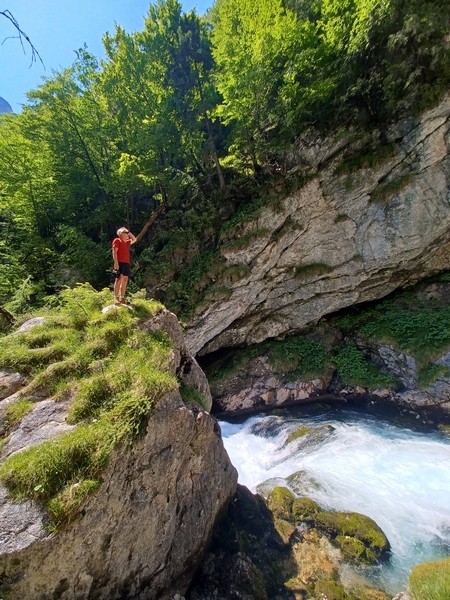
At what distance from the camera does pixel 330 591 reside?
18.1 ft

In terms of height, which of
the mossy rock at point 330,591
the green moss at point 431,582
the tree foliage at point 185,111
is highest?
the tree foliage at point 185,111

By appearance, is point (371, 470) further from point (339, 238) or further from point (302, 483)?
point (339, 238)

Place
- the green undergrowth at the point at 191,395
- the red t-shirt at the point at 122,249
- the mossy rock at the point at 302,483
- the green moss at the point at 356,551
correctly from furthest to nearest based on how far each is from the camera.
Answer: the mossy rock at the point at 302,483, the red t-shirt at the point at 122,249, the green undergrowth at the point at 191,395, the green moss at the point at 356,551

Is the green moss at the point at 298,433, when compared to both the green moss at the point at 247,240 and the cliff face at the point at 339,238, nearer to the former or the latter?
the cliff face at the point at 339,238

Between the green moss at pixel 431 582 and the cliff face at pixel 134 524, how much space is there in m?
3.65

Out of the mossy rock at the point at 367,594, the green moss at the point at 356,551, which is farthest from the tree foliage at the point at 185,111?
the mossy rock at the point at 367,594

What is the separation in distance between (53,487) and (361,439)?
9524 millimetres

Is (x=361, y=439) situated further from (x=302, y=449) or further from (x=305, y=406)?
(x=305, y=406)

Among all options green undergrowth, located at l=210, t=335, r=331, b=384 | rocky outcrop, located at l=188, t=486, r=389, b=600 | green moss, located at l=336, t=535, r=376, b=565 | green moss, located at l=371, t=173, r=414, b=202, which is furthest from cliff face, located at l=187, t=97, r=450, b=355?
green moss, located at l=336, t=535, r=376, b=565

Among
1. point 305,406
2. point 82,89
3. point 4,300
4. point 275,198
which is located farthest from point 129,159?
point 305,406

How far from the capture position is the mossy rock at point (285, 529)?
669 centimetres

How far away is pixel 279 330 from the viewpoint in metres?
15.0

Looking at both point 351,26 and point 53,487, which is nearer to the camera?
point 53,487

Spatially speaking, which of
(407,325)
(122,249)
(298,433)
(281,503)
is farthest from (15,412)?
(407,325)
